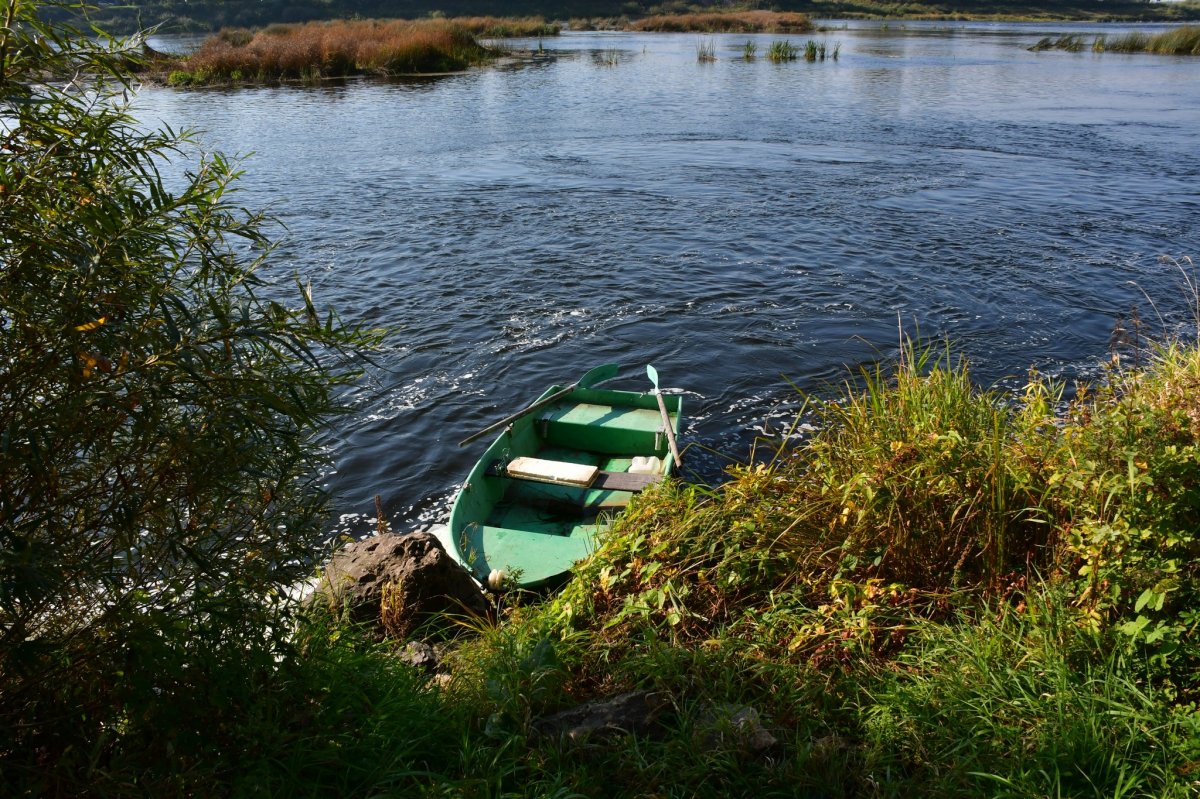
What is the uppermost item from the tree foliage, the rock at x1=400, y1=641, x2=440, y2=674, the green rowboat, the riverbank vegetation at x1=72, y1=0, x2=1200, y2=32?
the riverbank vegetation at x1=72, y1=0, x2=1200, y2=32

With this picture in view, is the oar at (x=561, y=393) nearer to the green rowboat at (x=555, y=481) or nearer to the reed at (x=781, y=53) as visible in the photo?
the green rowboat at (x=555, y=481)

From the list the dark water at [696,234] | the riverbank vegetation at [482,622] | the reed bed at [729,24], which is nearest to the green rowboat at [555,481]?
the dark water at [696,234]

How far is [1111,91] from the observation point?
91.4ft

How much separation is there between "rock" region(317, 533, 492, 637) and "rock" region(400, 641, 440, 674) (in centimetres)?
26

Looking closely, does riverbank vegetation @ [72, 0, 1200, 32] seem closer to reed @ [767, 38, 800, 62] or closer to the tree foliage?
reed @ [767, 38, 800, 62]

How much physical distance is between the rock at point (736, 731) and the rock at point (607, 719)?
8.4 inches

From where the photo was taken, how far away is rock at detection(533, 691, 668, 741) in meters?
3.16

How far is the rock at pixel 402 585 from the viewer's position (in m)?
4.68

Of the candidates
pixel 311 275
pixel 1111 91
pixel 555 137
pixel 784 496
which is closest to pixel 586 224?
pixel 311 275

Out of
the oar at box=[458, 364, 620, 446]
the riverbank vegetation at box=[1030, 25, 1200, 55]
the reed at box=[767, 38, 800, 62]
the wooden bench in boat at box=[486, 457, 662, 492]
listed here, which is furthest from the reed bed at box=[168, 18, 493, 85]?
the riverbank vegetation at box=[1030, 25, 1200, 55]

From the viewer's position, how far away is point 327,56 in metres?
31.8

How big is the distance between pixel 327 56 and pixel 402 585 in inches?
1264

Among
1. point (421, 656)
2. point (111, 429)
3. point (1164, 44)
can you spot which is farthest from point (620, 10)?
point (111, 429)

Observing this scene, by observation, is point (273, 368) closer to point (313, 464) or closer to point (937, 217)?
point (313, 464)
